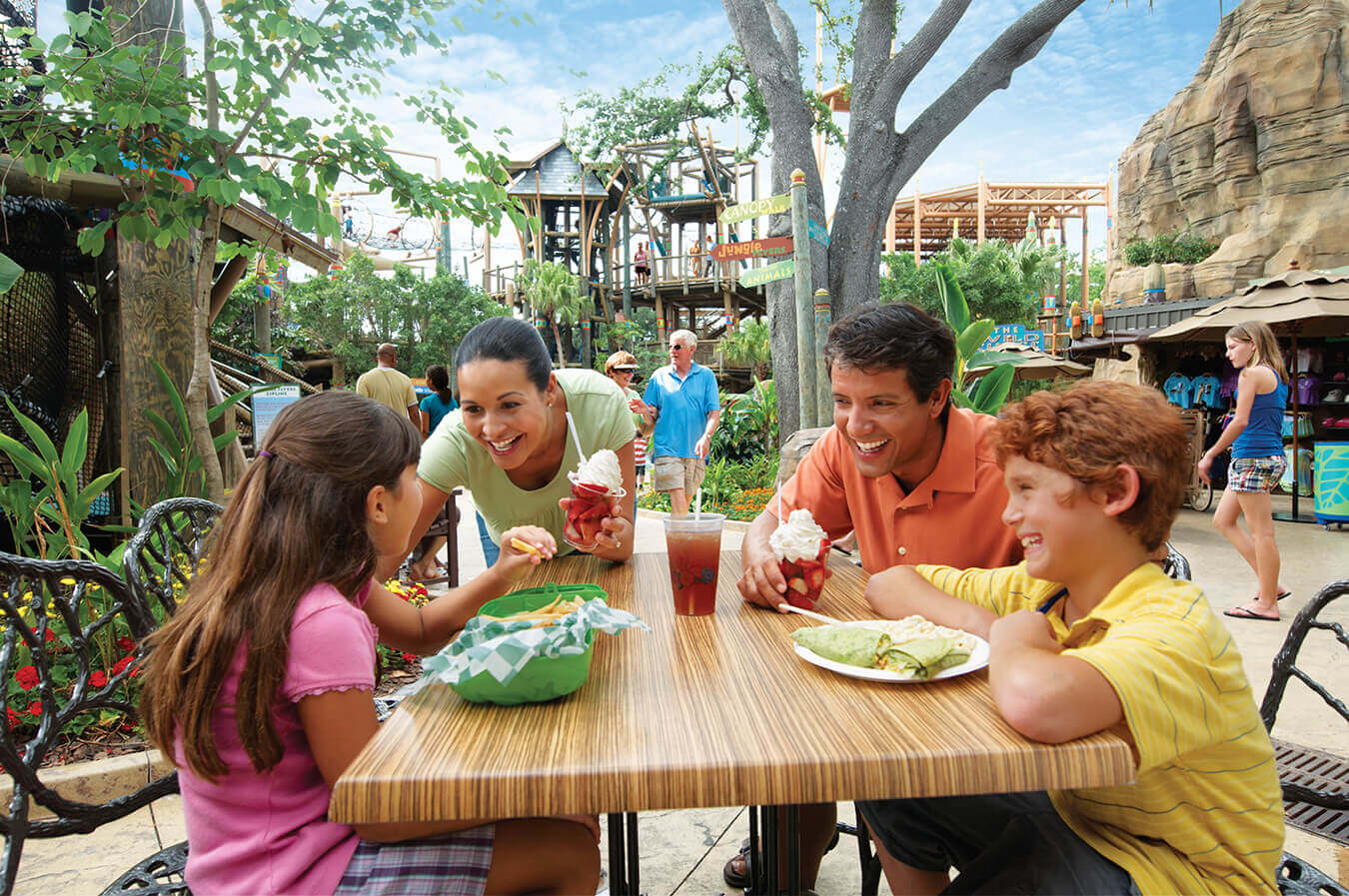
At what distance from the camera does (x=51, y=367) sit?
6.00 meters

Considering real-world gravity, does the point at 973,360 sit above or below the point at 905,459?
above

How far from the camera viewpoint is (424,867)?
1.14m

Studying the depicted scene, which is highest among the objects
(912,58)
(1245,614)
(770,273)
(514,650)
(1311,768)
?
(912,58)

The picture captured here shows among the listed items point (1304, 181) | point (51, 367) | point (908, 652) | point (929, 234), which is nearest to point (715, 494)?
point (51, 367)

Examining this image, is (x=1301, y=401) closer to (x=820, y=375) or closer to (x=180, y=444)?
(x=820, y=375)

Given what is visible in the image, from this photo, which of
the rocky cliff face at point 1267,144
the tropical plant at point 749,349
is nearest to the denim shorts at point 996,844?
the tropical plant at point 749,349

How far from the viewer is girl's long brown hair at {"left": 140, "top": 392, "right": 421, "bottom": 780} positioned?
117 cm

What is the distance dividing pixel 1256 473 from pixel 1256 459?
153 millimetres

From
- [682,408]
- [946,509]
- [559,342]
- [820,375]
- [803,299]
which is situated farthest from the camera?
[559,342]

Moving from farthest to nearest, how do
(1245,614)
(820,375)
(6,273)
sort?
(820,375)
(1245,614)
(6,273)

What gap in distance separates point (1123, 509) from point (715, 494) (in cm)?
779

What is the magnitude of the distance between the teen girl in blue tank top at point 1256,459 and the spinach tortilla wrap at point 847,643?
5049 millimetres

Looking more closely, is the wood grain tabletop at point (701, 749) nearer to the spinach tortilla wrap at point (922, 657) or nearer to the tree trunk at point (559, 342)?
the spinach tortilla wrap at point (922, 657)

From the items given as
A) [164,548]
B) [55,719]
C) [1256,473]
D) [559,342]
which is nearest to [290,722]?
[55,719]
